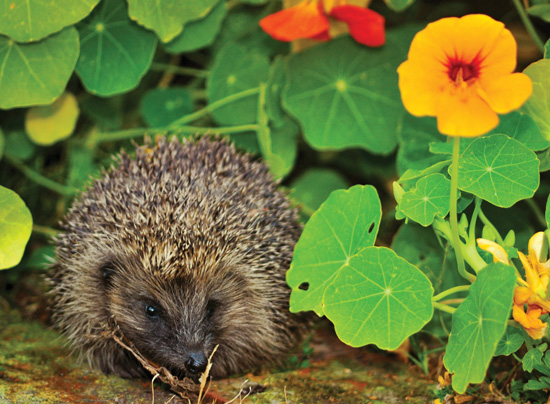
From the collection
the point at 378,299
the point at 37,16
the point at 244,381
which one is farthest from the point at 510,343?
the point at 37,16

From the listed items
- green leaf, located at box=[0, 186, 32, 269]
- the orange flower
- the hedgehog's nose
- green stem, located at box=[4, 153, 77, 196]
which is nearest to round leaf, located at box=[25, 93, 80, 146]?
green stem, located at box=[4, 153, 77, 196]

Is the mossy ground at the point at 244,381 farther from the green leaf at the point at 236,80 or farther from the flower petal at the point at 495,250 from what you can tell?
the green leaf at the point at 236,80

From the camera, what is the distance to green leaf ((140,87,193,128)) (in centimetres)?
349

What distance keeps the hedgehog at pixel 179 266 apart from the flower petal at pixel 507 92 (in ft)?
3.45

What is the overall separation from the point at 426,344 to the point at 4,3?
2.30 meters

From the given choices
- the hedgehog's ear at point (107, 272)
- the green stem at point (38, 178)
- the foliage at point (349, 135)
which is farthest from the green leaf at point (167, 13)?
the hedgehog's ear at point (107, 272)

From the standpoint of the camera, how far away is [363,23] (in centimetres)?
301

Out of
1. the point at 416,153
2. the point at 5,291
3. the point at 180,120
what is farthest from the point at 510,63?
the point at 5,291

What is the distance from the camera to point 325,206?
7.34 feet

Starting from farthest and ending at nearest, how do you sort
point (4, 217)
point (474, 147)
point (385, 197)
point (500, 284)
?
point (385, 197), point (4, 217), point (474, 147), point (500, 284)

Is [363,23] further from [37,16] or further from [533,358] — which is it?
[533,358]

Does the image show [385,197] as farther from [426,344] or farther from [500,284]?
[500,284]

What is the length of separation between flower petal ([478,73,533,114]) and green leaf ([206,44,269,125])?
1.65m

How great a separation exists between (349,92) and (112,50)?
1.19 meters
